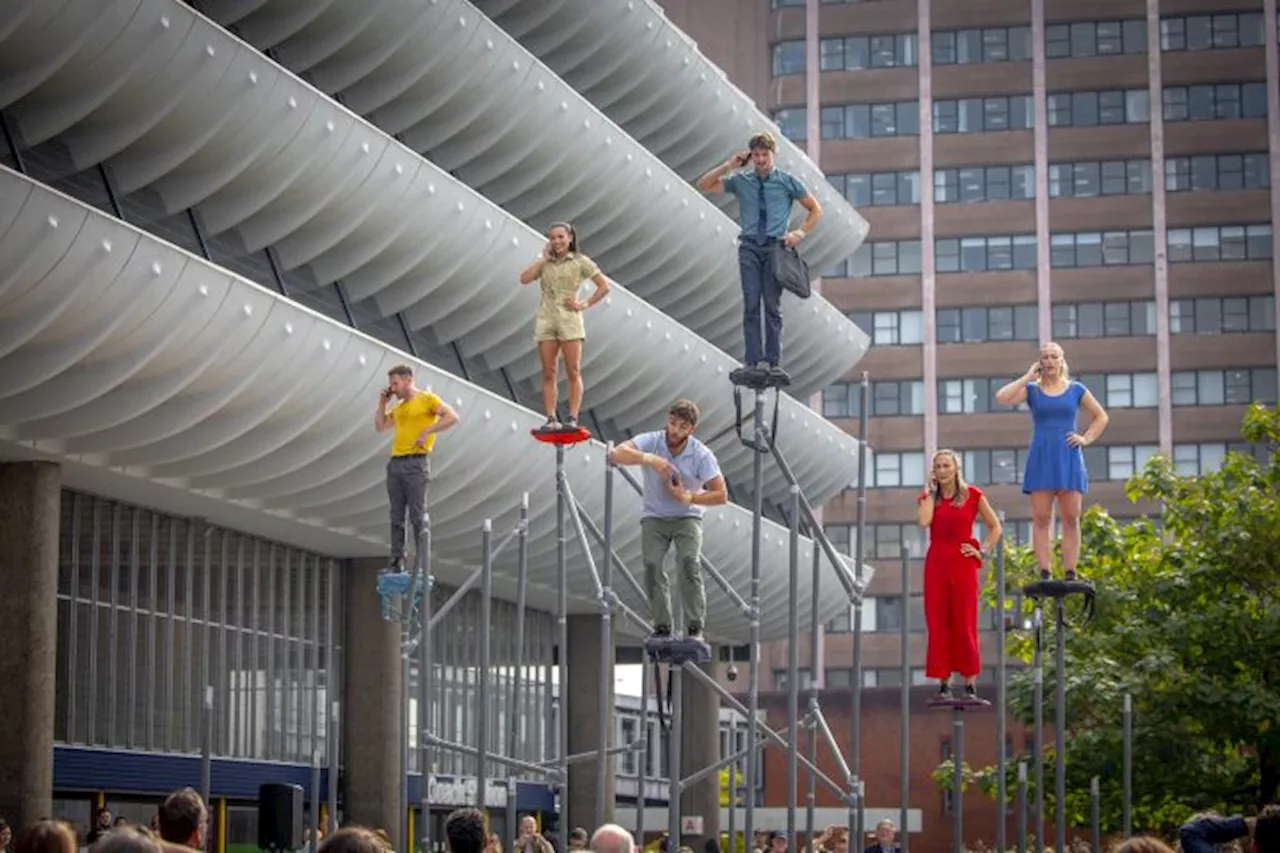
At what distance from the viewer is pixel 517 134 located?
145ft

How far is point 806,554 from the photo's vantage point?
183ft

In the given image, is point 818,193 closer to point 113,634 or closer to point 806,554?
point 806,554

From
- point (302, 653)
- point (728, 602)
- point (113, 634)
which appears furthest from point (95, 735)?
point (728, 602)

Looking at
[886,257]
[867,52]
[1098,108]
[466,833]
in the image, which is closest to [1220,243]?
[1098,108]

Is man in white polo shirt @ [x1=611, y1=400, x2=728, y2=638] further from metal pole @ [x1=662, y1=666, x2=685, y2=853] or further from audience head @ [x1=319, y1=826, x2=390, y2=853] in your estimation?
audience head @ [x1=319, y1=826, x2=390, y2=853]

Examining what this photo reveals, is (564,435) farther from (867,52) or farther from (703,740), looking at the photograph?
(867,52)

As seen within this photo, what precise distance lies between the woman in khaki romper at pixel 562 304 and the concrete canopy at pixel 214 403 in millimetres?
6695

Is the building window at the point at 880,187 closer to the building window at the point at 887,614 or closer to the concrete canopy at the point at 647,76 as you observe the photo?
the building window at the point at 887,614

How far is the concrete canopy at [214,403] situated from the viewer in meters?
28.6

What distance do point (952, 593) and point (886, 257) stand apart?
240 ft

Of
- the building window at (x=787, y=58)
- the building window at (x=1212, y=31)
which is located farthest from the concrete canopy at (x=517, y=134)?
the building window at (x=1212, y=31)

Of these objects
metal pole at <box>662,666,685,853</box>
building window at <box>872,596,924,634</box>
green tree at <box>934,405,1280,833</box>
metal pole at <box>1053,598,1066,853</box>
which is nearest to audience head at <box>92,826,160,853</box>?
metal pole at <box>662,666,685,853</box>

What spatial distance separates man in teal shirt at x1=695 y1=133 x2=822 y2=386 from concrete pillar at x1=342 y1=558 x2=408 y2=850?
23872 mm

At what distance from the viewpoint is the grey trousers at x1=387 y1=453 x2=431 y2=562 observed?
23.2 meters
